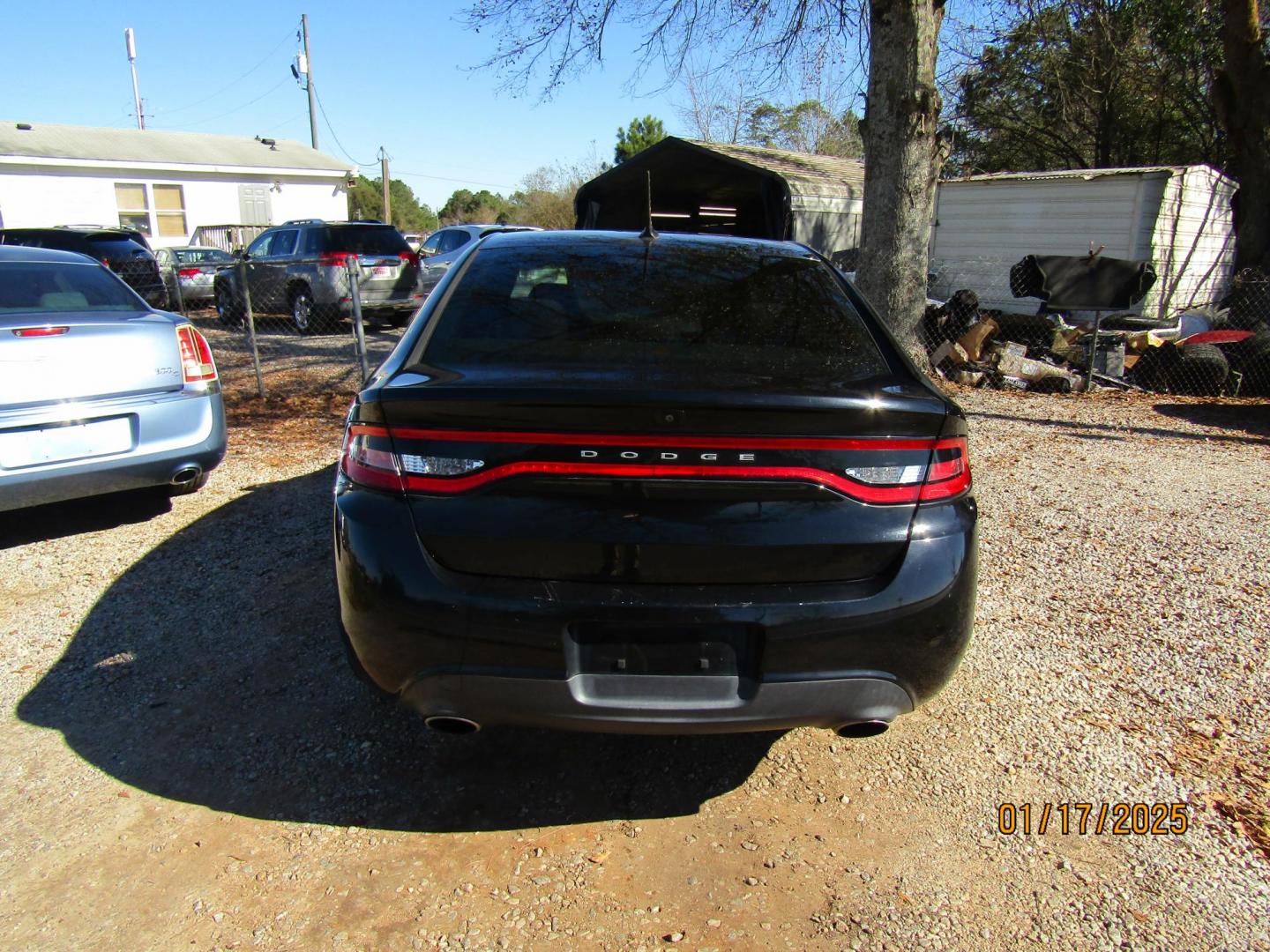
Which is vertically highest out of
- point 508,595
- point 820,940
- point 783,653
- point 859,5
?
point 859,5

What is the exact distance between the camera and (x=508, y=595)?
83.4 inches

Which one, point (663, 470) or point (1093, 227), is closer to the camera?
point (663, 470)

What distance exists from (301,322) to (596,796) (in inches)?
476

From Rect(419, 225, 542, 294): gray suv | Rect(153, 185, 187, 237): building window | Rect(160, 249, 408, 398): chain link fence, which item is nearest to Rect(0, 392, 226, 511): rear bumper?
Rect(160, 249, 408, 398): chain link fence

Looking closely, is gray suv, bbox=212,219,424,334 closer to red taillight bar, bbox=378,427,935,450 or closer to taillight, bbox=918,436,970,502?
red taillight bar, bbox=378,427,935,450

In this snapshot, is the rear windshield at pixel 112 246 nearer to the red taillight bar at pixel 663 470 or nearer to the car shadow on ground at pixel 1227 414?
the red taillight bar at pixel 663 470

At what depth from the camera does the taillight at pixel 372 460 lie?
222cm

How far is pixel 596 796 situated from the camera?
264cm

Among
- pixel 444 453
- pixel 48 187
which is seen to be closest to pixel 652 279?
pixel 444 453

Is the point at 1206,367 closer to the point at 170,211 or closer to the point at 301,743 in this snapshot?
the point at 301,743

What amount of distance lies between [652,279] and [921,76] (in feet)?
23.6

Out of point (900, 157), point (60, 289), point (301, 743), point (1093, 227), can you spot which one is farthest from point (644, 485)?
point (1093, 227)

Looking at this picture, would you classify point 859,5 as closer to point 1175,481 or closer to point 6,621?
point 1175,481
